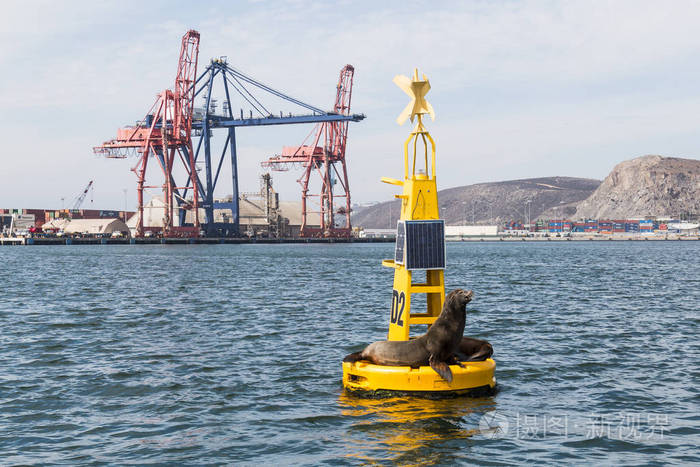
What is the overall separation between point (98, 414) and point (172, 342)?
7542 millimetres

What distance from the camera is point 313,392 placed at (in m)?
13.6

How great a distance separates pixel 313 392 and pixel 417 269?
316cm

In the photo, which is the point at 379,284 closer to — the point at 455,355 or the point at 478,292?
the point at 478,292

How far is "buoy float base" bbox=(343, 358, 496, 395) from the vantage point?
12164 millimetres

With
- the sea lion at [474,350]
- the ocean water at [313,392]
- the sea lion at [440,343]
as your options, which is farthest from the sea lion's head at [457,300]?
the ocean water at [313,392]

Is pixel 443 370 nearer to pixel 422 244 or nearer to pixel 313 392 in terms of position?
pixel 422 244

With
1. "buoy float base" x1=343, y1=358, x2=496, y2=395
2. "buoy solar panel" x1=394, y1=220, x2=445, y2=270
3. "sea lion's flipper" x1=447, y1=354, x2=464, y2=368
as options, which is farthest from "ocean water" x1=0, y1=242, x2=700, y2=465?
"buoy solar panel" x1=394, y1=220, x2=445, y2=270

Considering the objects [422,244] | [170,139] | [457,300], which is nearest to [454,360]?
[457,300]

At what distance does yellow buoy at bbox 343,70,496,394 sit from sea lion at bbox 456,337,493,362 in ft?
0.46

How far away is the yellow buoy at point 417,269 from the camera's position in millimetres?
12250

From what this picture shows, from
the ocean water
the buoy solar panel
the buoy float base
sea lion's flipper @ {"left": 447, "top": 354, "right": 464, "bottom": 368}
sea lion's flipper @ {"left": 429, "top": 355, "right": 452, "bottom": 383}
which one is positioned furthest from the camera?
the buoy solar panel

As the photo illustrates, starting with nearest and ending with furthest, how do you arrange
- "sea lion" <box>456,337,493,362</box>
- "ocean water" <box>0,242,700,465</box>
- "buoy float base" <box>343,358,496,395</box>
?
"ocean water" <box>0,242,700,465</box> → "buoy float base" <box>343,358,496,395</box> → "sea lion" <box>456,337,493,362</box>

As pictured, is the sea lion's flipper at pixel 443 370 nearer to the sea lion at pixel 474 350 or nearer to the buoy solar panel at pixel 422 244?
the sea lion at pixel 474 350

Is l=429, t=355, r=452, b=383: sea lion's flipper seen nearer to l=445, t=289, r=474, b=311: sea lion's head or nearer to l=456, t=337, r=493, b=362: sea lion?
l=456, t=337, r=493, b=362: sea lion
